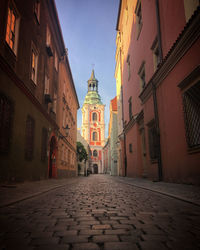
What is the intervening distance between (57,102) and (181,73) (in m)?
12.2

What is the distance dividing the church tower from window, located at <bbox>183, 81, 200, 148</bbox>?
2562 inches

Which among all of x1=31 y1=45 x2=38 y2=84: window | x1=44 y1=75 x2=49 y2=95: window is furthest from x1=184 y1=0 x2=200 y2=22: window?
x1=44 y1=75 x2=49 y2=95: window

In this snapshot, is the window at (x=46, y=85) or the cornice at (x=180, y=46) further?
the window at (x=46, y=85)

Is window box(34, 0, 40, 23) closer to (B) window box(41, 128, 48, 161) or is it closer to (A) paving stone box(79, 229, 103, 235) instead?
(B) window box(41, 128, 48, 161)

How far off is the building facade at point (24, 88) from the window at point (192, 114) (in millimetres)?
5957

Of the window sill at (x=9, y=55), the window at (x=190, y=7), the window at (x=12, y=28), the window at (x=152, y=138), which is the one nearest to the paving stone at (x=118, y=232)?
the window at (x=190, y=7)

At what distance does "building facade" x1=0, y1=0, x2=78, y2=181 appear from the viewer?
288 inches

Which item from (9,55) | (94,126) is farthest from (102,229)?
(94,126)

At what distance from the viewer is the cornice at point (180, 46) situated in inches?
233

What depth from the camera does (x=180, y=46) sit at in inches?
273

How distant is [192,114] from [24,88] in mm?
6617

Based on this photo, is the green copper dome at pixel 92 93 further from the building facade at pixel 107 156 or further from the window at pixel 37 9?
the window at pixel 37 9

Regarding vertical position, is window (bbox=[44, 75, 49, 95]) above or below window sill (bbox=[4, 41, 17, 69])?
above

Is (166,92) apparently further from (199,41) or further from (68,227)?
(68,227)
